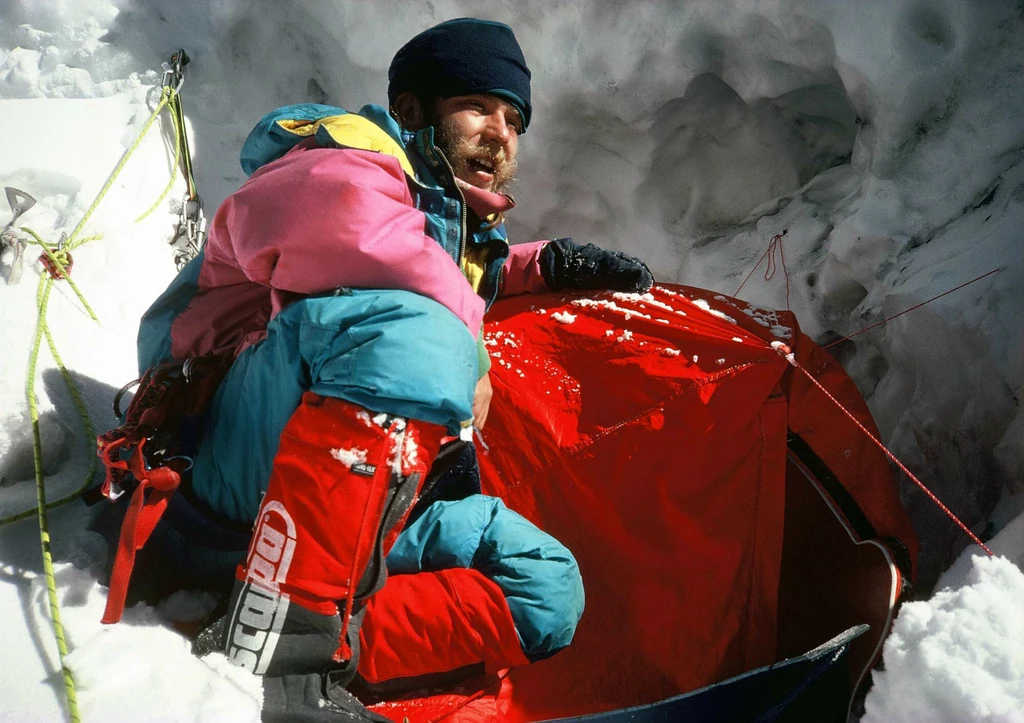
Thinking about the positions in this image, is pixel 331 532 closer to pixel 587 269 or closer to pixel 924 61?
pixel 587 269

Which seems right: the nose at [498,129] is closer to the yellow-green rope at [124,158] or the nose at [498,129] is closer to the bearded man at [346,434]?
the bearded man at [346,434]

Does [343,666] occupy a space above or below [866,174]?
below

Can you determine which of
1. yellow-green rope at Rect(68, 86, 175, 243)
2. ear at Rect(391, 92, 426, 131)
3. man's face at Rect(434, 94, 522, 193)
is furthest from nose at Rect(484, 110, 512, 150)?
yellow-green rope at Rect(68, 86, 175, 243)

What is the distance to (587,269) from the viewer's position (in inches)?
64.9

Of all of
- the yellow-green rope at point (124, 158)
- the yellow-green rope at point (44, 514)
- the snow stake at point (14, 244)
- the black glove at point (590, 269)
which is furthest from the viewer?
the yellow-green rope at point (124, 158)

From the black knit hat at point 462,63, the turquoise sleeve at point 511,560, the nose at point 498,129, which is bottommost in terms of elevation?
the turquoise sleeve at point 511,560

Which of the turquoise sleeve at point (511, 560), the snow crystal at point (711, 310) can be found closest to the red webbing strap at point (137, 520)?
the turquoise sleeve at point (511, 560)

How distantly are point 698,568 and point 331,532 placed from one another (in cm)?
78

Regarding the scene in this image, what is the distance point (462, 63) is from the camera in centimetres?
154

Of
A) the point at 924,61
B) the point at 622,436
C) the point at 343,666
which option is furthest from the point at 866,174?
the point at 343,666

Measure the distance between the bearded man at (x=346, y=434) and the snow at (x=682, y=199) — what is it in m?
0.13

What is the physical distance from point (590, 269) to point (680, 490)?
51 centimetres

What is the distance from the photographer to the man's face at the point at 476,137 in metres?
1.53

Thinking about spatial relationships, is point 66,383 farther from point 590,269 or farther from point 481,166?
point 590,269
